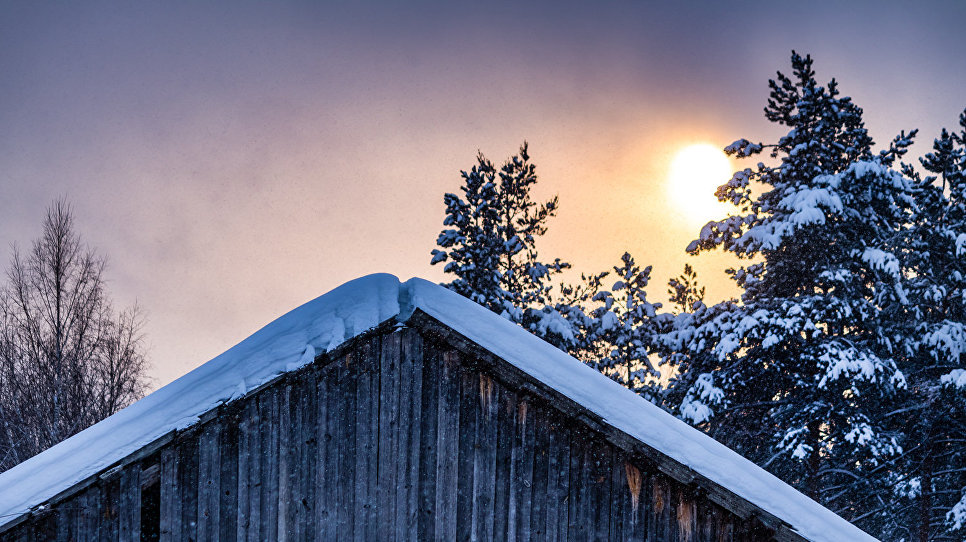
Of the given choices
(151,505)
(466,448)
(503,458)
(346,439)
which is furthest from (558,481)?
(151,505)

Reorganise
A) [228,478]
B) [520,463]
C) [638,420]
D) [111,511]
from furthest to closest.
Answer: [638,420] < [520,463] < [228,478] < [111,511]

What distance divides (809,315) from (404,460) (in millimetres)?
15752

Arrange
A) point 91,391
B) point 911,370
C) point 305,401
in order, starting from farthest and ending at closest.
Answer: point 91,391 → point 911,370 → point 305,401

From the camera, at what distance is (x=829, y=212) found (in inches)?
723

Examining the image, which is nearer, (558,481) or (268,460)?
(268,460)

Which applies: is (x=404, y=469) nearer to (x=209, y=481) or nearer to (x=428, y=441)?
(x=428, y=441)

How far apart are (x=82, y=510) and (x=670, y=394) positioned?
18657mm

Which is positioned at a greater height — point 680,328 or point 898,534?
point 680,328

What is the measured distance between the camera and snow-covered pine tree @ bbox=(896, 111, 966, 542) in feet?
60.0

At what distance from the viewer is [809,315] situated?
60.1 ft

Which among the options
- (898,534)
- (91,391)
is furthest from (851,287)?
(91,391)

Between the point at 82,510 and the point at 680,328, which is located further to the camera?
the point at 680,328

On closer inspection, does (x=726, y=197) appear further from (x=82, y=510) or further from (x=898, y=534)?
(x=82, y=510)

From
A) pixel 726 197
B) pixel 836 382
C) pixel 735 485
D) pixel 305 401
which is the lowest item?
pixel 735 485
